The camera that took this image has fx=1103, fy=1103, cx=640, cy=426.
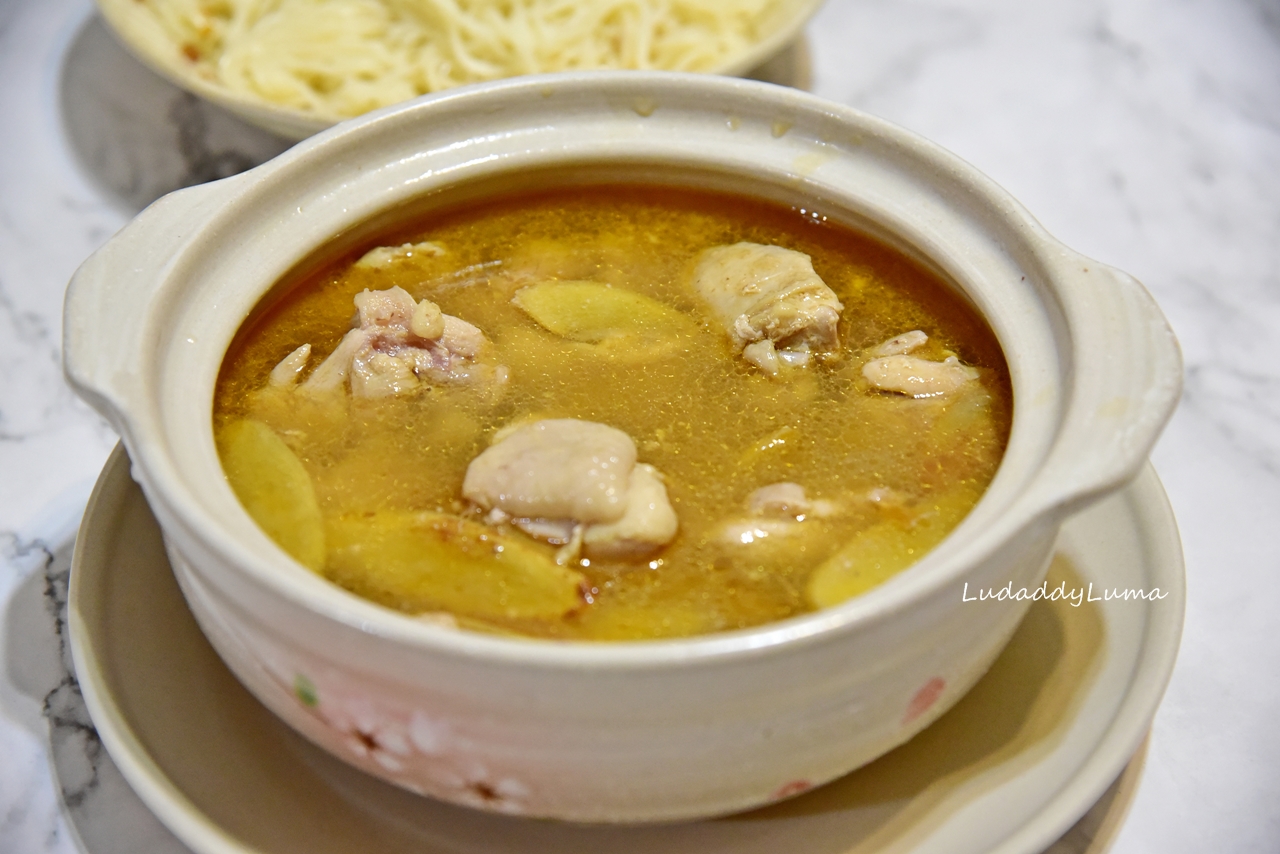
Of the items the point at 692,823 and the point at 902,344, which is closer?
the point at 692,823

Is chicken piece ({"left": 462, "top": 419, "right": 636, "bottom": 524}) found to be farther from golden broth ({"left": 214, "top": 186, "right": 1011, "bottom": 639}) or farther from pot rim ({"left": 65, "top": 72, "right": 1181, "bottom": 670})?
pot rim ({"left": 65, "top": 72, "right": 1181, "bottom": 670})

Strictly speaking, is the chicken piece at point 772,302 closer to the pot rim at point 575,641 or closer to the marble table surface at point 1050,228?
the pot rim at point 575,641

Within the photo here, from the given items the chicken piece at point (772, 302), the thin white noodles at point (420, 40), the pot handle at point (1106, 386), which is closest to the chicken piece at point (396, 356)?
Result: the chicken piece at point (772, 302)

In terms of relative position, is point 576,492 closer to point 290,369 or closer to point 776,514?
point 776,514

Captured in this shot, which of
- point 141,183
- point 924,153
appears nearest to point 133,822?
point 924,153

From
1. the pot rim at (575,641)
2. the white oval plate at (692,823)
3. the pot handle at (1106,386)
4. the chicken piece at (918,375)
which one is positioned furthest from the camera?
the chicken piece at (918,375)

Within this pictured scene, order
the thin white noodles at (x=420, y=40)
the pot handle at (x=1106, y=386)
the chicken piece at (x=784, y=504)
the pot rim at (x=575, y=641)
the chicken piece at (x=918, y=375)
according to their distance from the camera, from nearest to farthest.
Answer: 1. the pot rim at (x=575, y=641)
2. the pot handle at (x=1106, y=386)
3. the chicken piece at (x=784, y=504)
4. the chicken piece at (x=918, y=375)
5. the thin white noodles at (x=420, y=40)

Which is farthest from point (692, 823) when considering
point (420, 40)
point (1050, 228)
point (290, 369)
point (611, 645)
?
point (420, 40)

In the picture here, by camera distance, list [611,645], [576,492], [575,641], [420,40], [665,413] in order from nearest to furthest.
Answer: [611,645], [575,641], [576,492], [665,413], [420,40]
